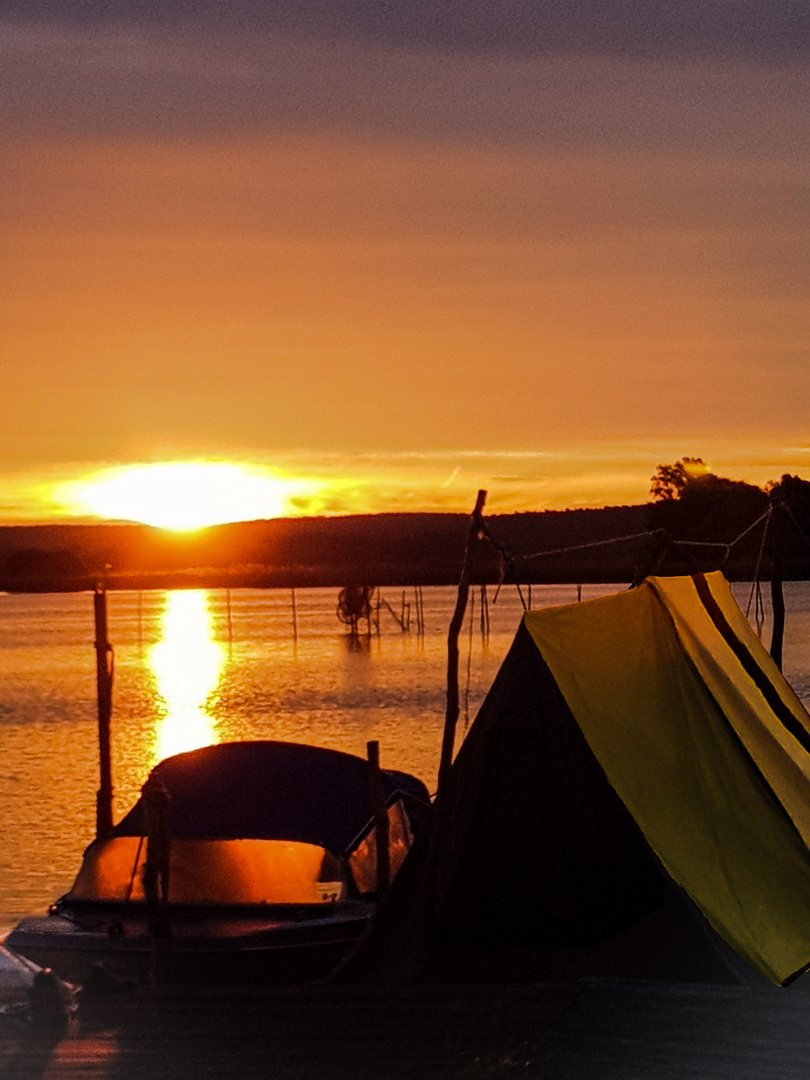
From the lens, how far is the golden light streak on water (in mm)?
38844

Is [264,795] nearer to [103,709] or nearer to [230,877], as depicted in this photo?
[230,877]

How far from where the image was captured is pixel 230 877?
1157 cm

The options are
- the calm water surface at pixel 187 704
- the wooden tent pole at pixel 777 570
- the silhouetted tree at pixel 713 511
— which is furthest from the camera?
the silhouetted tree at pixel 713 511

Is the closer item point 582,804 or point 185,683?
point 582,804

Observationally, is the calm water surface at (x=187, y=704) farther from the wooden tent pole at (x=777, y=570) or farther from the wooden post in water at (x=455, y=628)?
the wooden tent pole at (x=777, y=570)

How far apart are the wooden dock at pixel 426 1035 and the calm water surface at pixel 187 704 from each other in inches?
196

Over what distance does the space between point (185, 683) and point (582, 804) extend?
48.1m

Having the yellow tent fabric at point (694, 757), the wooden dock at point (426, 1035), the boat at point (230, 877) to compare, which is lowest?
the wooden dock at point (426, 1035)

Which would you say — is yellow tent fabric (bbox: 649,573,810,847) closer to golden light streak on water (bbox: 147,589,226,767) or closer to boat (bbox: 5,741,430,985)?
boat (bbox: 5,741,430,985)

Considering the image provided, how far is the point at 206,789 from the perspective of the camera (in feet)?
40.5

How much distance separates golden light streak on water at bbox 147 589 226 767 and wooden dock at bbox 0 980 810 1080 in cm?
1442

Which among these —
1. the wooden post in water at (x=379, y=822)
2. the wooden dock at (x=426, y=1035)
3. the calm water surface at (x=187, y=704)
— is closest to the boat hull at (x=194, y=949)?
the wooden dock at (x=426, y=1035)

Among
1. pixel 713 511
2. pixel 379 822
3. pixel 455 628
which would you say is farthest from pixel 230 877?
pixel 713 511

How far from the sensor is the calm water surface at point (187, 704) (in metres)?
24.3
